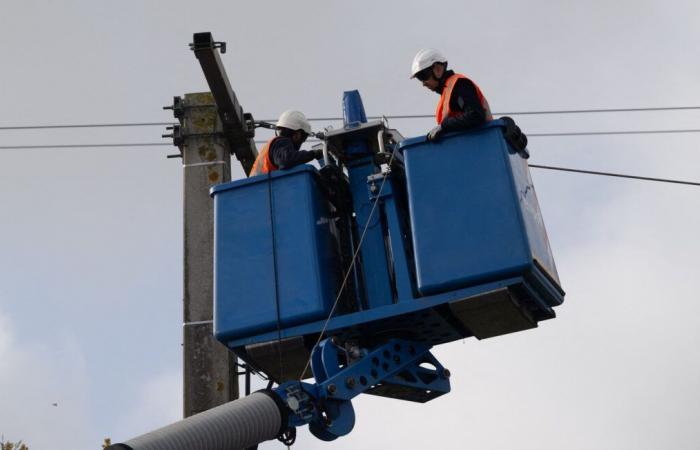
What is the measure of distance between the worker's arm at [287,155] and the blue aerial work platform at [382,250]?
0.10 m

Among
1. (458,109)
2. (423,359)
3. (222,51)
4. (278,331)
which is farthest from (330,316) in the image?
(222,51)

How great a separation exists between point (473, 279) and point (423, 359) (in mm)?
1162

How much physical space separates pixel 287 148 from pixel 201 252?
147cm

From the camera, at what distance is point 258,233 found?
8.74 metres

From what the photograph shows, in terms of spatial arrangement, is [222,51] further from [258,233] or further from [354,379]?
[354,379]

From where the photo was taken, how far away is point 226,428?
23.6 ft

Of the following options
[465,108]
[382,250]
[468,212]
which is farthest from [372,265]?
[465,108]

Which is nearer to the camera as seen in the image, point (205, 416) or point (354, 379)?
point (205, 416)

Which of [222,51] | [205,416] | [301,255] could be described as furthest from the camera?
[222,51]

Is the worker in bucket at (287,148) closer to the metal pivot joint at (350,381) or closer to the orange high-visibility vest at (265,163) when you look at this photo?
the orange high-visibility vest at (265,163)

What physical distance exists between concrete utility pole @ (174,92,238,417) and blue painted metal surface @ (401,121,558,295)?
2.19 meters

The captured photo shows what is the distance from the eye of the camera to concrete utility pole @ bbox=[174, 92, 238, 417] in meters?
9.66

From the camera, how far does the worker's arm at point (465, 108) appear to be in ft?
27.6

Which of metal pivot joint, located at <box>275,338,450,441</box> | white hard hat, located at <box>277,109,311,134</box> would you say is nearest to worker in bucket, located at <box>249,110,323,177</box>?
white hard hat, located at <box>277,109,311,134</box>
